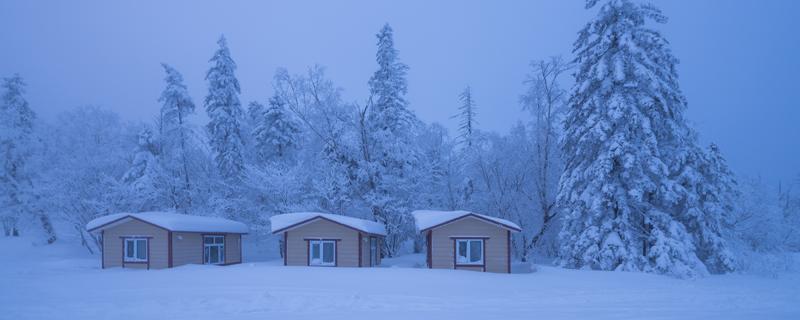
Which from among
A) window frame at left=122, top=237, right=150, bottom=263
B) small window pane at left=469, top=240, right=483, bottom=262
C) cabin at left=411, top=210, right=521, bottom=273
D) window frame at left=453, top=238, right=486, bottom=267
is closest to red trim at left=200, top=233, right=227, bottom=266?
window frame at left=122, top=237, right=150, bottom=263

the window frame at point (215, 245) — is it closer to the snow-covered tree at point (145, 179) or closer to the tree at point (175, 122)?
the snow-covered tree at point (145, 179)

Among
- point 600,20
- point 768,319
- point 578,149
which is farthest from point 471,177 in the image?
point 768,319

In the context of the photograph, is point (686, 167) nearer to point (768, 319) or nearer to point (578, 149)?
point (578, 149)

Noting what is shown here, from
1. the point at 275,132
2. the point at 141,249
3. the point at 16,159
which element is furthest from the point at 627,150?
the point at 16,159

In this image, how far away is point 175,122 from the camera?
33688 mm

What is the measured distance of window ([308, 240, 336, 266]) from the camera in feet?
77.2

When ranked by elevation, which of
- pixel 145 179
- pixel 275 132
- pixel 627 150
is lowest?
pixel 145 179

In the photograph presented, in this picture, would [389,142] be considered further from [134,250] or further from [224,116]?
[134,250]

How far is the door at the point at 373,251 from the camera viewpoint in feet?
86.7

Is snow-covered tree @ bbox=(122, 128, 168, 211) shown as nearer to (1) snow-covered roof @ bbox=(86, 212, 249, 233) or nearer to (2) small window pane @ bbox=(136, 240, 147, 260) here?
A: (1) snow-covered roof @ bbox=(86, 212, 249, 233)

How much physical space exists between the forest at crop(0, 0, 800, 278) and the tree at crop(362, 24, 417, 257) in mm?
102

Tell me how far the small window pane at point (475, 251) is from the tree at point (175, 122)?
20443 mm

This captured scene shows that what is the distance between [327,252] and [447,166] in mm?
15023

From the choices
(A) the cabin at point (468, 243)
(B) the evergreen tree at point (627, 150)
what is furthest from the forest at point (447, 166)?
(A) the cabin at point (468, 243)
